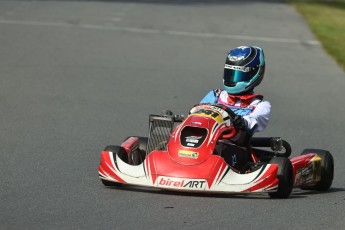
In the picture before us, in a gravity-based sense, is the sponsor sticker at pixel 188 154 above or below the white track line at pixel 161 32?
above

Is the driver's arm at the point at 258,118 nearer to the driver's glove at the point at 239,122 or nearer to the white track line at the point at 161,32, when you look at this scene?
the driver's glove at the point at 239,122

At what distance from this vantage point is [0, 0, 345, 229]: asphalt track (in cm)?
732

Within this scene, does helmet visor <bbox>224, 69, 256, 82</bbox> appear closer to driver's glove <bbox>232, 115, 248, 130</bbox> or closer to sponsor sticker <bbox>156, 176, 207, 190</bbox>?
driver's glove <bbox>232, 115, 248, 130</bbox>

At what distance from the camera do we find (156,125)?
28.5 ft

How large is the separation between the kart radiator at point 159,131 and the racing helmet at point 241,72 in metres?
0.69

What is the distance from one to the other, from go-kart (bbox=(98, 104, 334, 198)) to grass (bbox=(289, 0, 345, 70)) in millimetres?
10066

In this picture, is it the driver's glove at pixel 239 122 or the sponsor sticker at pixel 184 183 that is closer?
the sponsor sticker at pixel 184 183

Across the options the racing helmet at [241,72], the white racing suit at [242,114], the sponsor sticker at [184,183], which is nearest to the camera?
the sponsor sticker at [184,183]

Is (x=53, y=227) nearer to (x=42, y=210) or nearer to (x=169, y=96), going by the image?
(x=42, y=210)

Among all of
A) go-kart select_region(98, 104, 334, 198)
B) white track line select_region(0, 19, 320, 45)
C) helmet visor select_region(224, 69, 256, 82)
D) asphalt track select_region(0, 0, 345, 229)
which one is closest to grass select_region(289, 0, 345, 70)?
asphalt track select_region(0, 0, 345, 229)

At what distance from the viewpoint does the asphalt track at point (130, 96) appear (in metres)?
7.32

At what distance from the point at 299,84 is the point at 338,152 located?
524 centimetres

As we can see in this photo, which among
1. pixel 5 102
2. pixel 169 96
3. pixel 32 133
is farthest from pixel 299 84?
pixel 32 133

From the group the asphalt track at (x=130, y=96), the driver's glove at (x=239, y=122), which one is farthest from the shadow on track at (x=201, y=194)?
the driver's glove at (x=239, y=122)
